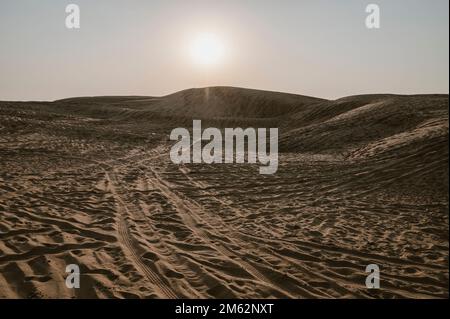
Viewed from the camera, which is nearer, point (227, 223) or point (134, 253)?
point (134, 253)

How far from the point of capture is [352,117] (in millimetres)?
20609

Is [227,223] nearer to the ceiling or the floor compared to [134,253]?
nearer to the ceiling

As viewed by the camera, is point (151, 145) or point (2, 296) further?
point (151, 145)

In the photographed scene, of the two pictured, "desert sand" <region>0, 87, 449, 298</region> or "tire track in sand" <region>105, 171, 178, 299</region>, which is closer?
"tire track in sand" <region>105, 171, 178, 299</region>

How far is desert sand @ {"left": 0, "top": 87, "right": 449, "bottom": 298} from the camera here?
4.81 m

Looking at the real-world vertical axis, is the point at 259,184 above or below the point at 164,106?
below

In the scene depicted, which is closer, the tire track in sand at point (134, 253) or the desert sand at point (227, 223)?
the tire track in sand at point (134, 253)

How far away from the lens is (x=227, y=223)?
24.0ft

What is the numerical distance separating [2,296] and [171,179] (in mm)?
7176

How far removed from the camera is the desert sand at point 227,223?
481 centimetres


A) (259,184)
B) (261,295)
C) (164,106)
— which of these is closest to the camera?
(261,295)
